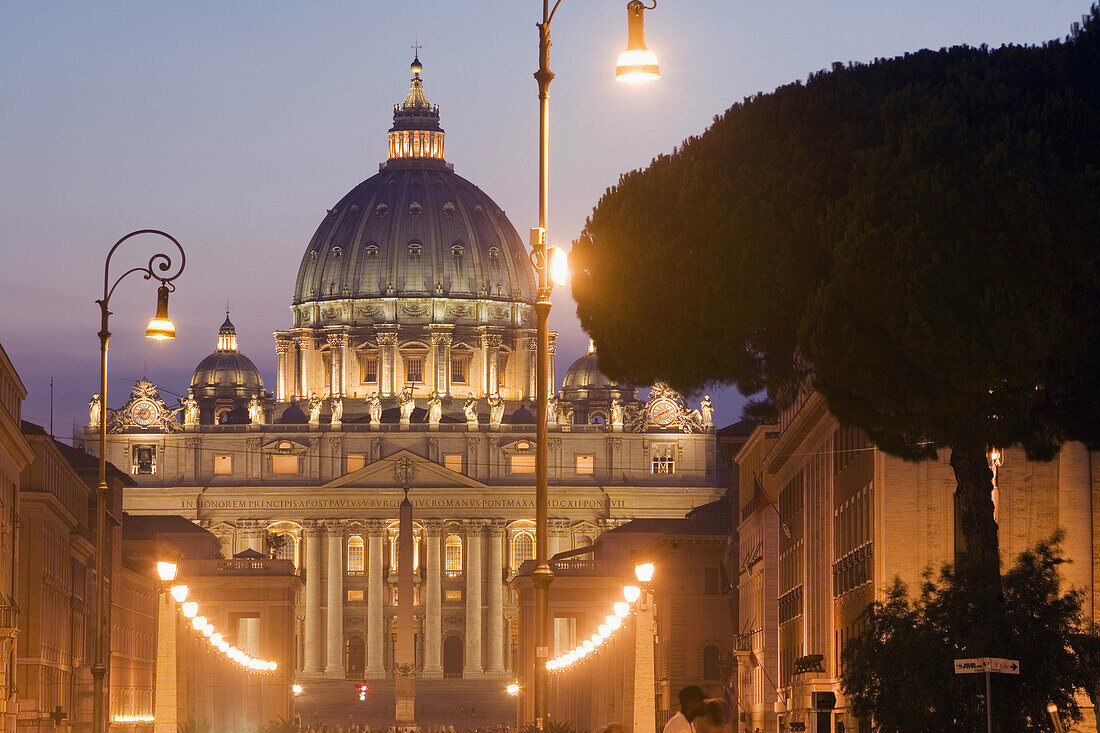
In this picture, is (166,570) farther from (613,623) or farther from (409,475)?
(409,475)

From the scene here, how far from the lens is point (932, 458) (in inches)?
1137

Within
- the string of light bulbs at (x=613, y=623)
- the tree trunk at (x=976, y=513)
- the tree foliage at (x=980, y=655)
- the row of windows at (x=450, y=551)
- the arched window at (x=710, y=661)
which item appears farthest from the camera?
the row of windows at (x=450, y=551)

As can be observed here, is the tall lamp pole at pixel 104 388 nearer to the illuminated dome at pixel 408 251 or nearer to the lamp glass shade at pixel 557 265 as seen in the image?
the lamp glass shade at pixel 557 265

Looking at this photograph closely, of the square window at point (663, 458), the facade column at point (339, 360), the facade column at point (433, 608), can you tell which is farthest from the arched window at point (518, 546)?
the facade column at point (339, 360)

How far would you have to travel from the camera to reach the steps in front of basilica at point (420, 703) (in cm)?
12338

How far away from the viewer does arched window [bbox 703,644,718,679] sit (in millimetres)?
82875

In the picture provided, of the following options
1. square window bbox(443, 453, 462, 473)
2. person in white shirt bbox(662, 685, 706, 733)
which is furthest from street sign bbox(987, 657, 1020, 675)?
square window bbox(443, 453, 462, 473)

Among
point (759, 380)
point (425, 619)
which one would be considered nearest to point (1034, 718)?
point (759, 380)

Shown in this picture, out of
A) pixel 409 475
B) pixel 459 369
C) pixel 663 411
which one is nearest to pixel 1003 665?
pixel 409 475

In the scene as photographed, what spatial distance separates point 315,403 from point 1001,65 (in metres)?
140

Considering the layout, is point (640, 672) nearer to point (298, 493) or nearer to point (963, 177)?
point (963, 177)

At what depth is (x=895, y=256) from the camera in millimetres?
25906

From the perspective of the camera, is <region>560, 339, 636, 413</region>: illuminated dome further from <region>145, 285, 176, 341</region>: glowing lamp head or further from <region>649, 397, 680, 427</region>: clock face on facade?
<region>145, 285, 176, 341</region>: glowing lamp head

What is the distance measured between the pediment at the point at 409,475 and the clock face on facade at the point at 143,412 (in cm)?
1476
